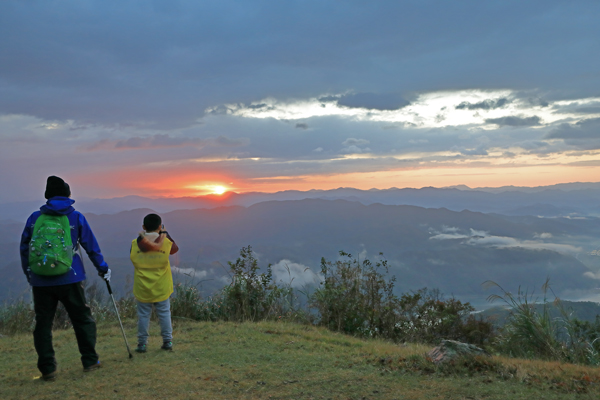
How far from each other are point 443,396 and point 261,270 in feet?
20.4

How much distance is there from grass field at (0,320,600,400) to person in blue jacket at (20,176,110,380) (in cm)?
31

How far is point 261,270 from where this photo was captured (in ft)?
31.8

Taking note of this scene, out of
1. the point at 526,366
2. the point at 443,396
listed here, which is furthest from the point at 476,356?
the point at 443,396

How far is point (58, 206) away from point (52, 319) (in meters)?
1.35

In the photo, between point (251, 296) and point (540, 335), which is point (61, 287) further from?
point (540, 335)

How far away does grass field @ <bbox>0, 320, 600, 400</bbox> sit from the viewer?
4.10 metres

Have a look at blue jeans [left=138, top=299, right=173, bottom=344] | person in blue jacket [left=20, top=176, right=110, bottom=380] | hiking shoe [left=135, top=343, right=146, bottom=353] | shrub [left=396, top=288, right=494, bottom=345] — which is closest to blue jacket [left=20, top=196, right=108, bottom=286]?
person in blue jacket [left=20, top=176, right=110, bottom=380]

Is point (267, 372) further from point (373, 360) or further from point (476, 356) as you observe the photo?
point (476, 356)

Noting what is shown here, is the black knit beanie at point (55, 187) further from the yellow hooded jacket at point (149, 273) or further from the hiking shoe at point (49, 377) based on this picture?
the hiking shoe at point (49, 377)

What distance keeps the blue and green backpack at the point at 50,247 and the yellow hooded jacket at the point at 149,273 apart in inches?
39.6

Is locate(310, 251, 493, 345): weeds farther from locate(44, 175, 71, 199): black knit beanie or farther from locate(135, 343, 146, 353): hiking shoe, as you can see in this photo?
locate(44, 175, 71, 199): black knit beanie

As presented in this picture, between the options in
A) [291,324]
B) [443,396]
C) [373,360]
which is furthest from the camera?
[291,324]

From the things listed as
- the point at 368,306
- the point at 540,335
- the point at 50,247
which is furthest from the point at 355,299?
the point at 50,247

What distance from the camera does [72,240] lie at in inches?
196
